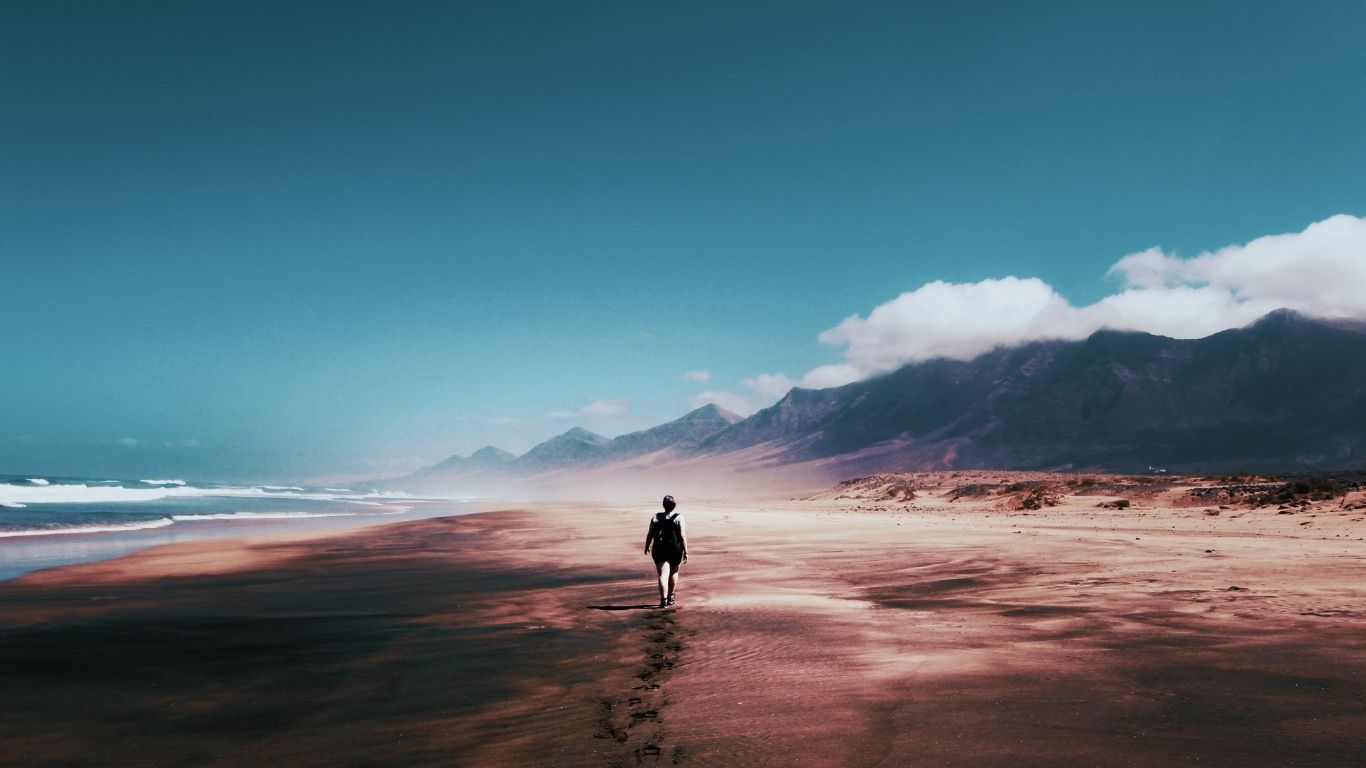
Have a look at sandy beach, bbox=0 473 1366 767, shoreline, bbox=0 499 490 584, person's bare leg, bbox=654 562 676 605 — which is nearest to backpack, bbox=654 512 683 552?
person's bare leg, bbox=654 562 676 605

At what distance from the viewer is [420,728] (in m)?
6.30

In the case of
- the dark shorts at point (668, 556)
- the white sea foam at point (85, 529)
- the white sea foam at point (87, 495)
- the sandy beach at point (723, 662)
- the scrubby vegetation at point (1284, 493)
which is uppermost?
the white sea foam at point (87, 495)

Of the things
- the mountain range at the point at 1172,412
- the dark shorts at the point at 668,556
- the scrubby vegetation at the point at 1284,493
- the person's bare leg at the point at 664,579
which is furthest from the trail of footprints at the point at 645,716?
the mountain range at the point at 1172,412

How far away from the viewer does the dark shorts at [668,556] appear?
12.9m

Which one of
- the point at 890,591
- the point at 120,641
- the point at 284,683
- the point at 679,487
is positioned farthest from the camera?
the point at 679,487

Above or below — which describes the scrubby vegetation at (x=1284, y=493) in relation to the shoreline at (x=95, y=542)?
below

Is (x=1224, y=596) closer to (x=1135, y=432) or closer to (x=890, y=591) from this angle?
(x=890, y=591)

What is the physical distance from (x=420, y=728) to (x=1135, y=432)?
163 meters

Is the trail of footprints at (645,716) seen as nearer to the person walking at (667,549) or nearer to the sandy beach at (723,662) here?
the sandy beach at (723,662)

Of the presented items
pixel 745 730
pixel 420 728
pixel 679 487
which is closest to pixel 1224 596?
pixel 745 730

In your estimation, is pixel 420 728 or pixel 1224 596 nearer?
pixel 420 728

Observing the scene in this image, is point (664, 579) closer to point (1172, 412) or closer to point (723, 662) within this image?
point (723, 662)

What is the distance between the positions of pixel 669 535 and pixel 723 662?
→ 4816mm

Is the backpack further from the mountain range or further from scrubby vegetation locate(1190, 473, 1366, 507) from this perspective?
the mountain range
